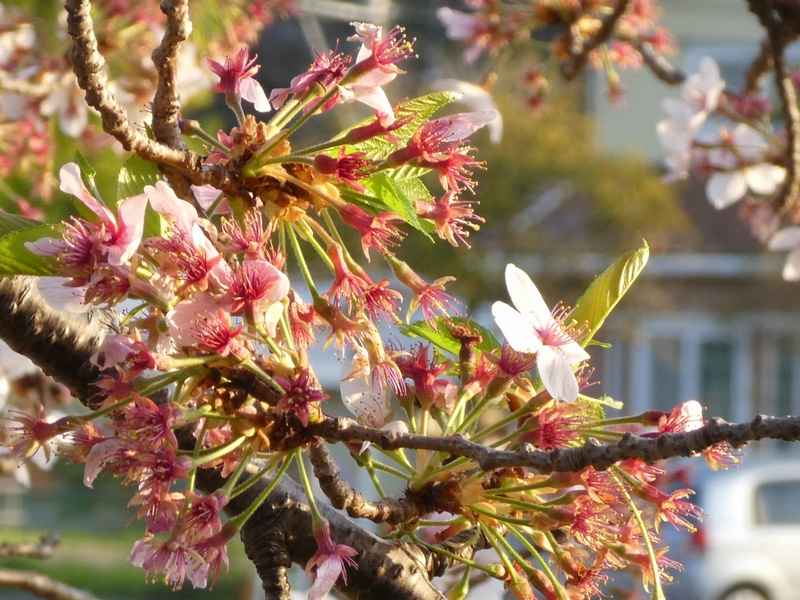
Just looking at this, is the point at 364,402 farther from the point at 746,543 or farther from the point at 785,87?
the point at 746,543

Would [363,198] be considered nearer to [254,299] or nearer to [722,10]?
[254,299]

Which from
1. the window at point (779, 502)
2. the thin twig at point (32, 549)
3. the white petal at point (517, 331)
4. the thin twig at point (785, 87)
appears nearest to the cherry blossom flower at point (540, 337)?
the white petal at point (517, 331)

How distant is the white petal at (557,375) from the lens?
0.94 m

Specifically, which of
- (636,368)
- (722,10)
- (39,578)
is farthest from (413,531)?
(722,10)

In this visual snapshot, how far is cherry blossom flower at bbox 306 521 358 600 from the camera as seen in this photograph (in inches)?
36.5

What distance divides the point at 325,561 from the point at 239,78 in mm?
462

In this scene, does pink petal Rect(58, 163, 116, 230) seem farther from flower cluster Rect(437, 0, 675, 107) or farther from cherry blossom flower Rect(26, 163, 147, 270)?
flower cluster Rect(437, 0, 675, 107)

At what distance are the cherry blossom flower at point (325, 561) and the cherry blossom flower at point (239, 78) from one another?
1.36 feet

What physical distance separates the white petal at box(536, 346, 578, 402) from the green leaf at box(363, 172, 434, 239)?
16 cm

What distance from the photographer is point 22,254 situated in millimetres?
911

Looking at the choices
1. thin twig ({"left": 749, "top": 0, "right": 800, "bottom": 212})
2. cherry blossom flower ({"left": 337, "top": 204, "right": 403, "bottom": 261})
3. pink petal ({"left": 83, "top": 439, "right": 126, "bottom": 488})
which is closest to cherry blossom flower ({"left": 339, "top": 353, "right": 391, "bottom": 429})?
cherry blossom flower ({"left": 337, "top": 204, "right": 403, "bottom": 261})

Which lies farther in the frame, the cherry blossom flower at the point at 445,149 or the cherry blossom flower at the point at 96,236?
the cherry blossom flower at the point at 445,149

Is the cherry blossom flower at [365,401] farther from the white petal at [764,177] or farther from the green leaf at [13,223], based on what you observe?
the white petal at [764,177]

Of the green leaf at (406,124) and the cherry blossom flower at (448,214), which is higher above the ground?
the green leaf at (406,124)
